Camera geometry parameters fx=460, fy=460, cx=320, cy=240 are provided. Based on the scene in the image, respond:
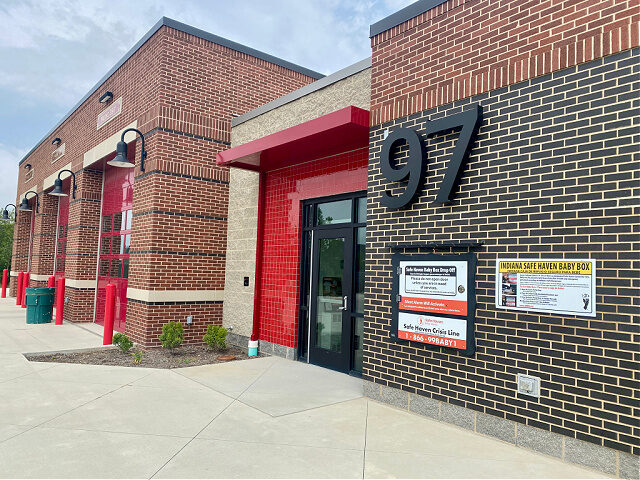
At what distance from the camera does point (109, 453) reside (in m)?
4.22

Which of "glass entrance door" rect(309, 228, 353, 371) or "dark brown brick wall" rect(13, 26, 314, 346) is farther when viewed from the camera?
"dark brown brick wall" rect(13, 26, 314, 346)

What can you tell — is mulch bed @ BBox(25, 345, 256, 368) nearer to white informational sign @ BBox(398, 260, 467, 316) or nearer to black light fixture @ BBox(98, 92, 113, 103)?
A: white informational sign @ BBox(398, 260, 467, 316)

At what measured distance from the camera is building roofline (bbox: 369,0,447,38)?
5.96m

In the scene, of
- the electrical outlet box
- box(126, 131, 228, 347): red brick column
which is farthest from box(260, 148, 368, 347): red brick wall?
the electrical outlet box

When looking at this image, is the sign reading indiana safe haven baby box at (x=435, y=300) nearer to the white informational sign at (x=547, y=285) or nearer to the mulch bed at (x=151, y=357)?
the white informational sign at (x=547, y=285)

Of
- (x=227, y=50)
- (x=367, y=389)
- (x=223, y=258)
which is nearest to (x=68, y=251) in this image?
(x=223, y=258)

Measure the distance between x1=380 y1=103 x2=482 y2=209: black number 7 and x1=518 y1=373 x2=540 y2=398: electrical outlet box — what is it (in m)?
2.07

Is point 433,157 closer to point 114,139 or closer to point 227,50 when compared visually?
point 227,50

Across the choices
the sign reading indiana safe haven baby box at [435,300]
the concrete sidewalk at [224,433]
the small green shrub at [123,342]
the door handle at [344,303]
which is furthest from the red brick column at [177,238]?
the sign reading indiana safe haven baby box at [435,300]

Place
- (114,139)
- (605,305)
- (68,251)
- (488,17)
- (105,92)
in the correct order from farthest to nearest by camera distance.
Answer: (68,251) < (105,92) < (114,139) < (488,17) < (605,305)

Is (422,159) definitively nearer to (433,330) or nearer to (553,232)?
(553,232)

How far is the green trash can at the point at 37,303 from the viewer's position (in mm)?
13156

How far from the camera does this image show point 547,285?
451cm

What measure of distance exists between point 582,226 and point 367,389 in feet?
11.3
